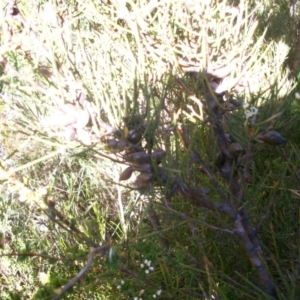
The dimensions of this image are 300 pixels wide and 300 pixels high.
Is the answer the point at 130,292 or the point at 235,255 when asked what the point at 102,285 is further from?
the point at 235,255

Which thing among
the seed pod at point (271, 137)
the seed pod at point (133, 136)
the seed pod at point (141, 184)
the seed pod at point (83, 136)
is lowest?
the seed pod at point (271, 137)

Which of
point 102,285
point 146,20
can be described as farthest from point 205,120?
point 102,285

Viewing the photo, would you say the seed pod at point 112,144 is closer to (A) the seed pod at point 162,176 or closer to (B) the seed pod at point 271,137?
(A) the seed pod at point 162,176

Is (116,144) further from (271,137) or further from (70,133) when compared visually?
(271,137)

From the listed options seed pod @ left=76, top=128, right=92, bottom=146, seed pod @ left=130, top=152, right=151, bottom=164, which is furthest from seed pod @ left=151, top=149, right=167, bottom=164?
seed pod @ left=76, top=128, right=92, bottom=146

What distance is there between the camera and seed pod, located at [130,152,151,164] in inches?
38.6

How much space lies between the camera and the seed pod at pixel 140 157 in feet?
3.22

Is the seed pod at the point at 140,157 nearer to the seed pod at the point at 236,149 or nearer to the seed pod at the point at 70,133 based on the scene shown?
the seed pod at the point at 70,133

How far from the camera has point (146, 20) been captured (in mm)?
1147

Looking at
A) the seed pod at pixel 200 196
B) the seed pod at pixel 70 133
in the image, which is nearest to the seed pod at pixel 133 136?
the seed pod at pixel 70 133

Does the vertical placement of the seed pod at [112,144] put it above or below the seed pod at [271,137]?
above

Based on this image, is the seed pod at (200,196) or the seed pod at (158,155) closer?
the seed pod at (158,155)

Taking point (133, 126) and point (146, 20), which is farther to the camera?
point (146, 20)

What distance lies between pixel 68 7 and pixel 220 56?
583 millimetres
